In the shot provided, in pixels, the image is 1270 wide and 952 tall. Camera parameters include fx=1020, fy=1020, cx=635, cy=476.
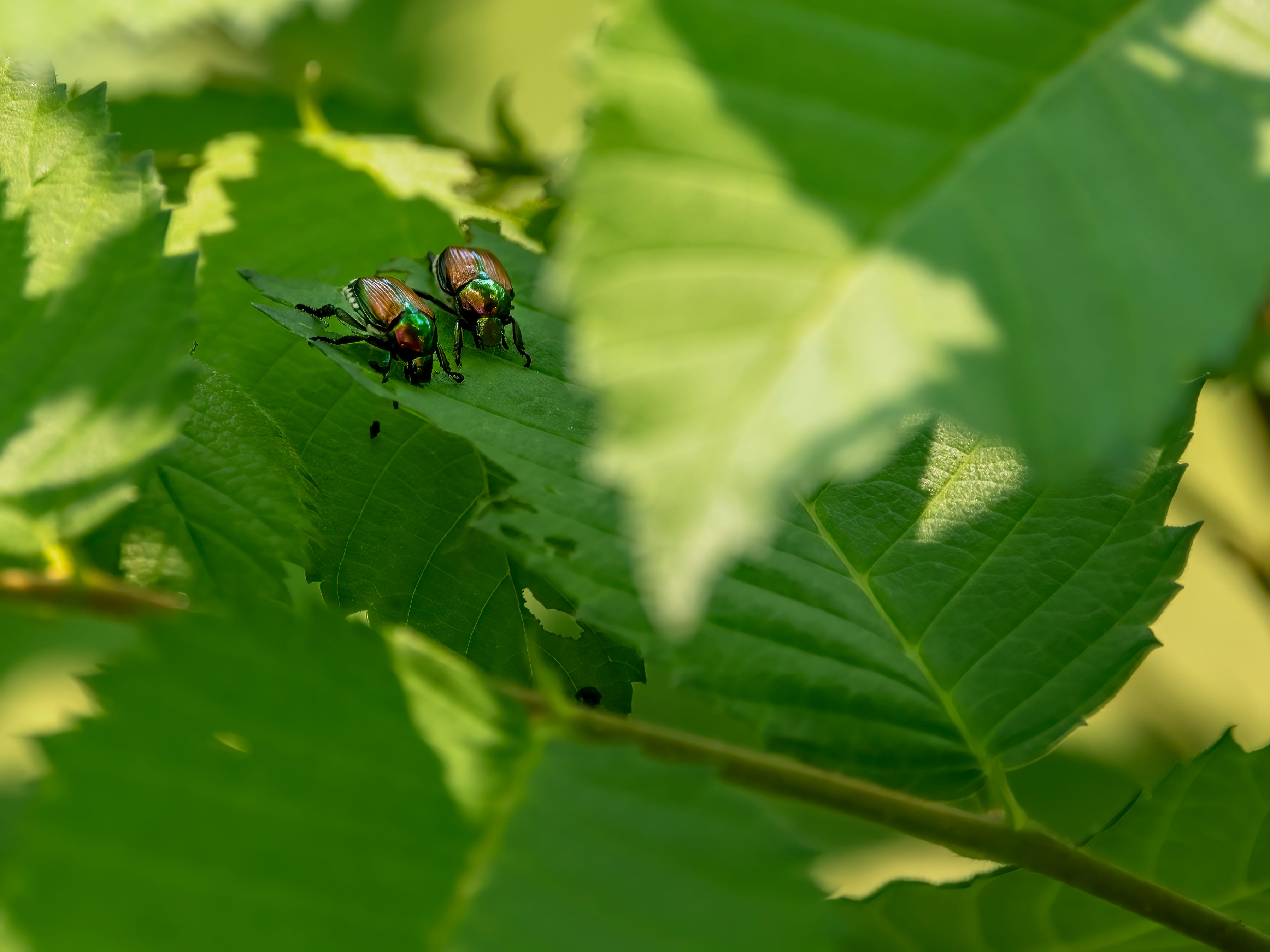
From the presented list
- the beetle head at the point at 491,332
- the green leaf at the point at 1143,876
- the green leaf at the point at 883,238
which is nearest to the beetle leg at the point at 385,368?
the beetle head at the point at 491,332

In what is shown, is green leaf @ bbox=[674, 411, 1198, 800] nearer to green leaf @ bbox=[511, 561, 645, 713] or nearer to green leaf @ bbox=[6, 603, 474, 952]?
green leaf @ bbox=[511, 561, 645, 713]

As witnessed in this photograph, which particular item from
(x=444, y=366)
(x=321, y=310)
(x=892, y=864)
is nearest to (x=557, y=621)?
(x=444, y=366)

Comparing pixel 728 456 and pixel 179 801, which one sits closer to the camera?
pixel 728 456

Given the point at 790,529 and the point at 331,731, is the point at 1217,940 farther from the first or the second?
the point at 331,731

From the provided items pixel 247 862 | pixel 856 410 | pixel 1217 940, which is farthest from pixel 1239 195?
pixel 247 862

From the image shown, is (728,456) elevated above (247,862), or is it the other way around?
(728,456)

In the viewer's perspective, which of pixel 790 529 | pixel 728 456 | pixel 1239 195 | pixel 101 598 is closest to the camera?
pixel 728 456

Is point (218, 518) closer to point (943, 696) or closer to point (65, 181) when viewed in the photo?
point (65, 181)
